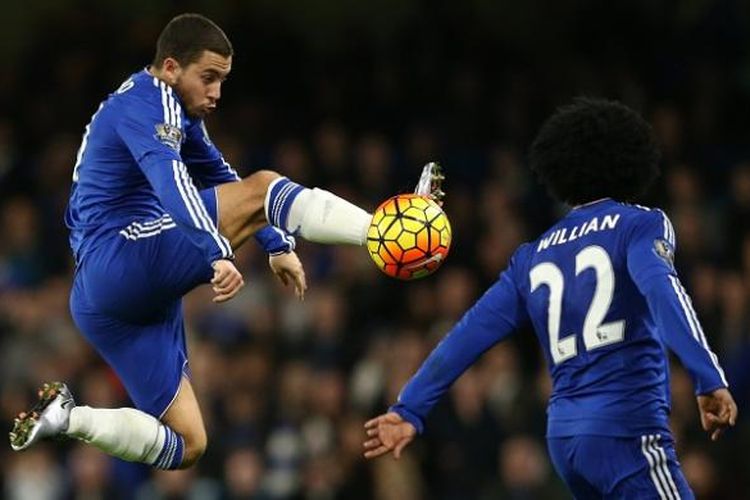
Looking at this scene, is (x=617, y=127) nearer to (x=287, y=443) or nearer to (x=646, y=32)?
(x=287, y=443)

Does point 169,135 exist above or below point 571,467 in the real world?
above

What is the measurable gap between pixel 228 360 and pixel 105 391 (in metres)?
0.89

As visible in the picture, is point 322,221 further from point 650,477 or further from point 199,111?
point 650,477

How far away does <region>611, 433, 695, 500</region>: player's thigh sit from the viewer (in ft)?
17.9

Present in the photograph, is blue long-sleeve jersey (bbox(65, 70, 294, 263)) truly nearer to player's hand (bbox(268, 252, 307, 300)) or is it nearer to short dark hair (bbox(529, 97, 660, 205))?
player's hand (bbox(268, 252, 307, 300))

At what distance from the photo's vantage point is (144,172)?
6.22 m

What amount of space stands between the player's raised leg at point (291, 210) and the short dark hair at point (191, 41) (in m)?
0.53

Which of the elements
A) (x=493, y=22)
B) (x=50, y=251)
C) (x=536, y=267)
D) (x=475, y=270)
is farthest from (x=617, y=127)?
(x=493, y=22)

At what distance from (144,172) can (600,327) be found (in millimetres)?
1864

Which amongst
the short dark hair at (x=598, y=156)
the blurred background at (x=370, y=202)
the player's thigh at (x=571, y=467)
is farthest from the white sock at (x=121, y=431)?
the blurred background at (x=370, y=202)

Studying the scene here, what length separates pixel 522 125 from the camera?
12727 mm

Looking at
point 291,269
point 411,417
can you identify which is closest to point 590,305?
point 411,417

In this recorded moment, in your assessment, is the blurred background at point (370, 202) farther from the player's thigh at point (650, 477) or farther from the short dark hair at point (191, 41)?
the short dark hair at point (191, 41)

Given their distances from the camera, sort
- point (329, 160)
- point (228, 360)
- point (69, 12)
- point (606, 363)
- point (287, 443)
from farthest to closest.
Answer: point (69, 12), point (329, 160), point (228, 360), point (287, 443), point (606, 363)
